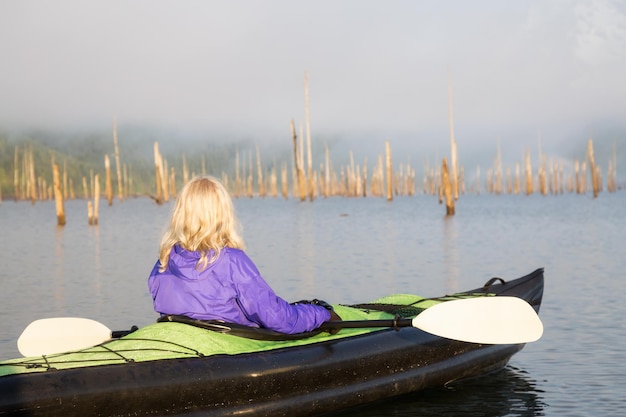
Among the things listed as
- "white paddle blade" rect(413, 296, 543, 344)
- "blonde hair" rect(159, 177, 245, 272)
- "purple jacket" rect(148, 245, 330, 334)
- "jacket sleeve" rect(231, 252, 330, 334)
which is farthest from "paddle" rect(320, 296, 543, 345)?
"blonde hair" rect(159, 177, 245, 272)

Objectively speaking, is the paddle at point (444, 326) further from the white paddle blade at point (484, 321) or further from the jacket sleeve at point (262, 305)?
the jacket sleeve at point (262, 305)

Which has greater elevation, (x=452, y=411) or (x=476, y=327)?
(x=476, y=327)

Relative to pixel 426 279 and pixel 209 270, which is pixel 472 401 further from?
pixel 426 279

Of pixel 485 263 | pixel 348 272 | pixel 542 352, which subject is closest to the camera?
pixel 542 352

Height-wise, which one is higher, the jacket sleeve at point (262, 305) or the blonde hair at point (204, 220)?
the blonde hair at point (204, 220)

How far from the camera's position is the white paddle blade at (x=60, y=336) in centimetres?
598

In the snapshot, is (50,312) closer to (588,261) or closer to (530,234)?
(588,261)

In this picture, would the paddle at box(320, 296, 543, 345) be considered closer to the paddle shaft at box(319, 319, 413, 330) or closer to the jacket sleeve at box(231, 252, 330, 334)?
the paddle shaft at box(319, 319, 413, 330)

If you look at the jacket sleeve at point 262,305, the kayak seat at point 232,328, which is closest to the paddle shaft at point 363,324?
the jacket sleeve at point 262,305

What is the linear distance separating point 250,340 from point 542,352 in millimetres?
3531

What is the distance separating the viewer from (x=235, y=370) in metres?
5.18

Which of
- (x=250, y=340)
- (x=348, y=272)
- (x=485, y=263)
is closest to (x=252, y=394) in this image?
(x=250, y=340)

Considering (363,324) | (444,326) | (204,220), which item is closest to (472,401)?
(444,326)

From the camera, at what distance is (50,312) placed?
441 inches
